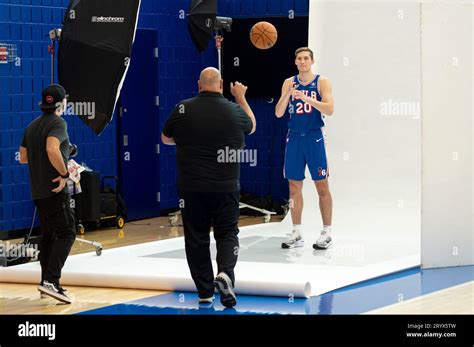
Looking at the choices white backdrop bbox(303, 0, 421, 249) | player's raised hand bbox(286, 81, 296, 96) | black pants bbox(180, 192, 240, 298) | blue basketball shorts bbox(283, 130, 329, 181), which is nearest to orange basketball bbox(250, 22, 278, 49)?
white backdrop bbox(303, 0, 421, 249)

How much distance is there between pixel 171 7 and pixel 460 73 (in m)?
6.25

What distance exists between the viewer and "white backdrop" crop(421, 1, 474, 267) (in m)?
10.4

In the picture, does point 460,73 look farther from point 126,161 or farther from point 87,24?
point 126,161

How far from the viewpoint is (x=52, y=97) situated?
29.5ft

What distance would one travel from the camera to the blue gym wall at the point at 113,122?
522 inches

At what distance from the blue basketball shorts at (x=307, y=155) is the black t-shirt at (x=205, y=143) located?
112 inches

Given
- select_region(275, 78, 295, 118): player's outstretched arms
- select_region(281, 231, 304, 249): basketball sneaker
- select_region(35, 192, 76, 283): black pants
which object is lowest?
select_region(281, 231, 304, 249): basketball sneaker

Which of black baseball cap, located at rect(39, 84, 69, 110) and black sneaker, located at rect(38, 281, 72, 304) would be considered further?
black baseball cap, located at rect(39, 84, 69, 110)

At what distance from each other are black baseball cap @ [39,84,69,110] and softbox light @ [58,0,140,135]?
2149mm

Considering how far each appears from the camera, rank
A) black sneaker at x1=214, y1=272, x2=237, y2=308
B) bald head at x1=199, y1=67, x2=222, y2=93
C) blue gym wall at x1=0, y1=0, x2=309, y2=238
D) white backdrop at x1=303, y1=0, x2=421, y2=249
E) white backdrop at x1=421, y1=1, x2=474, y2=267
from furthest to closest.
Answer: blue gym wall at x1=0, y1=0, x2=309, y2=238
white backdrop at x1=303, y1=0, x2=421, y2=249
white backdrop at x1=421, y1=1, x2=474, y2=267
bald head at x1=199, y1=67, x2=222, y2=93
black sneaker at x1=214, y1=272, x2=237, y2=308

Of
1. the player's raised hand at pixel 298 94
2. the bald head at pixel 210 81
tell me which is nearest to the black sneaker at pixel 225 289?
the bald head at pixel 210 81

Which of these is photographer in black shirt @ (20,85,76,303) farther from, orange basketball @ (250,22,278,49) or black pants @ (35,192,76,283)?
orange basketball @ (250,22,278,49)

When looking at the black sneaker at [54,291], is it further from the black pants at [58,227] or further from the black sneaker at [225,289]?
the black sneaker at [225,289]
